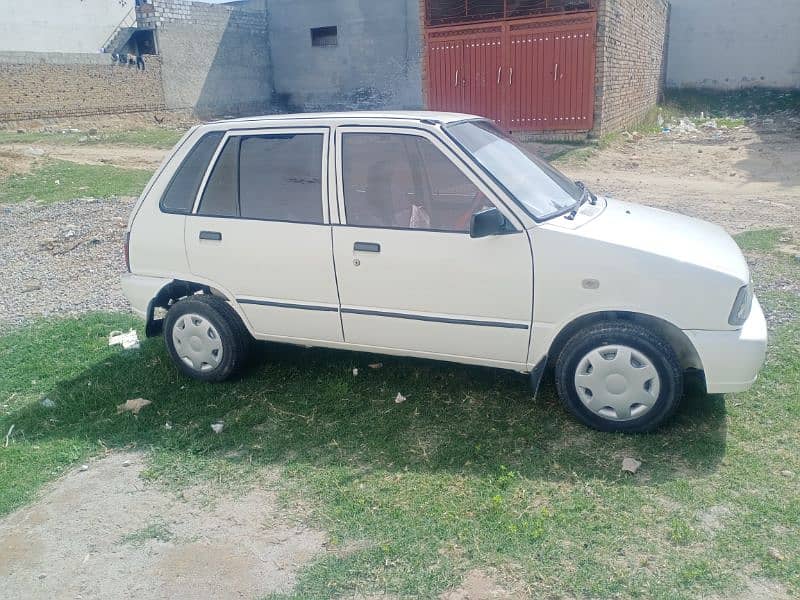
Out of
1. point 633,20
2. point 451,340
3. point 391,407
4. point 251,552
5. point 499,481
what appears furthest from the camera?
point 633,20

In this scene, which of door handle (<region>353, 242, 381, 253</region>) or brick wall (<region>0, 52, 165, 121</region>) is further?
brick wall (<region>0, 52, 165, 121</region>)

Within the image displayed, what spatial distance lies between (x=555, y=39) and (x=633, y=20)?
3.46 metres

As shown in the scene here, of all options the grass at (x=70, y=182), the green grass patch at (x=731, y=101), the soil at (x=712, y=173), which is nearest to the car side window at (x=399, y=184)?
the soil at (x=712, y=173)

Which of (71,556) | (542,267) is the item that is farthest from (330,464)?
(542,267)

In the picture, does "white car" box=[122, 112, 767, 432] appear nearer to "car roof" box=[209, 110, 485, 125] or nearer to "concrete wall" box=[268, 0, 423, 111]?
"car roof" box=[209, 110, 485, 125]

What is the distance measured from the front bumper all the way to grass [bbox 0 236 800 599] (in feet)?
1.30

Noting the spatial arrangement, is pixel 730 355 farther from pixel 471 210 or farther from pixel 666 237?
pixel 471 210

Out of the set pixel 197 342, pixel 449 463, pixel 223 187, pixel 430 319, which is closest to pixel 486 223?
pixel 430 319

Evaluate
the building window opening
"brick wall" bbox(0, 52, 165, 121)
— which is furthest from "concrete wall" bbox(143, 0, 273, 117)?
the building window opening

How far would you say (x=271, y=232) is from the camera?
454 centimetres

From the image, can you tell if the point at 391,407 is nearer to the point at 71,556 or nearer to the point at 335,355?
the point at 335,355

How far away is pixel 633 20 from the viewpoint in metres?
17.2

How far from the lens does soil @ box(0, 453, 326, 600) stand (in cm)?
315

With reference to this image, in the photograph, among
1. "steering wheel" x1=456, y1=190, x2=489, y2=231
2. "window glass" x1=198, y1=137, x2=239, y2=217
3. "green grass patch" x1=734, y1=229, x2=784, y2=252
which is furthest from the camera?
"green grass patch" x1=734, y1=229, x2=784, y2=252
